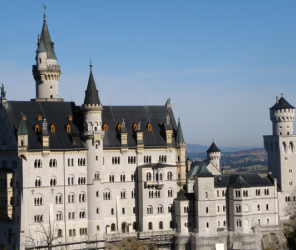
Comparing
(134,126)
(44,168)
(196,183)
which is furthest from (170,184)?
(44,168)

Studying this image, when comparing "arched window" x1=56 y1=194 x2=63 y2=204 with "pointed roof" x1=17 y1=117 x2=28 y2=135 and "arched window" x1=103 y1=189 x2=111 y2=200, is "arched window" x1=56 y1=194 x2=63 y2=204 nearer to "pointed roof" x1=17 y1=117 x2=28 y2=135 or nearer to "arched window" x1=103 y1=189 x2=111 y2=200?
"arched window" x1=103 y1=189 x2=111 y2=200

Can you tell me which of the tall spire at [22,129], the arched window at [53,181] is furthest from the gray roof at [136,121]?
the tall spire at [22,129]

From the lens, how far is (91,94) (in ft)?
410

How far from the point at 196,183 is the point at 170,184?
20.0 ft

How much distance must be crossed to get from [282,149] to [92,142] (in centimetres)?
5061

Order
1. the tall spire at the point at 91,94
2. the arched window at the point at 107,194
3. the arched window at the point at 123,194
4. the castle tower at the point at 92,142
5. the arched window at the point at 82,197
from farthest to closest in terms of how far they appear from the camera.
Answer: the arched window at the point at 123,194 → the arched window at the point at 107,194 → the tall spire at the point at 91,94 → the castle tower at the point at 92,142 → the arched window at the point at 82,197

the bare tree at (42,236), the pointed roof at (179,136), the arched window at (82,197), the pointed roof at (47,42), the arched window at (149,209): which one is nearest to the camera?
the bare tree at (42,236)

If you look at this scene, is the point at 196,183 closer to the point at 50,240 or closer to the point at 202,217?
the point at 202,217

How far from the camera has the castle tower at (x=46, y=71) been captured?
137000 millimetres

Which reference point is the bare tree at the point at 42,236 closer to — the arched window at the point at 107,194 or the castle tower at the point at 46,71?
the arched window at the point at 107,194

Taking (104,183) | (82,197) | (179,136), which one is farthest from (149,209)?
(179,136)

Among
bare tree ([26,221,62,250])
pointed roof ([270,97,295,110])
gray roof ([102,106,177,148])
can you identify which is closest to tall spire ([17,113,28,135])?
bare tree ([26,221,62,250])

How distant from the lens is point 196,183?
12788 centimetres

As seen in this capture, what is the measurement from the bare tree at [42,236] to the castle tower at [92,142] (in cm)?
835
